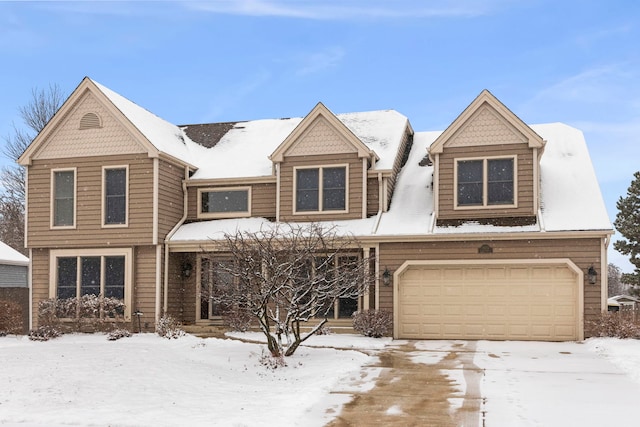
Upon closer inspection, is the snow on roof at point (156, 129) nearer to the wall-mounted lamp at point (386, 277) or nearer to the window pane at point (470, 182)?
the wall-mounted lamp at point (386, 277)

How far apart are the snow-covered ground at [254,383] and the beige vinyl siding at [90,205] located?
15.5ft

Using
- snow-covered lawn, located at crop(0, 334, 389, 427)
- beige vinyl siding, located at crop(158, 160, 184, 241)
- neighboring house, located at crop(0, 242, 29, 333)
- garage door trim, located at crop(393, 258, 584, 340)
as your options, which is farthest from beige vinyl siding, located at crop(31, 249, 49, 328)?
garage door trim, located at crop(393, 258, 584, 340)

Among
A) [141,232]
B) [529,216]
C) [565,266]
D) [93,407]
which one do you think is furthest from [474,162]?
[93,407]

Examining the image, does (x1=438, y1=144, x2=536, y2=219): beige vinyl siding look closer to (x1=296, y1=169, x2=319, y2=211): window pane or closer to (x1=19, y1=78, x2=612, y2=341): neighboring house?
(x1=19, y1=78, x2=612, y2=341): neighboring house

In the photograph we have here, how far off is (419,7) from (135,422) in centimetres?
987

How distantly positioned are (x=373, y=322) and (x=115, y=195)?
9.04 m

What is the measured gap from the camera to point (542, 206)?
19109 mm

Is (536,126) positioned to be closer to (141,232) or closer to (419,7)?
(419,7)

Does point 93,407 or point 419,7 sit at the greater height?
point 419,7

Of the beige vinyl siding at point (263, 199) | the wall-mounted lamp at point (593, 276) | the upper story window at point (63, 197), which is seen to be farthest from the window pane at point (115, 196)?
the wall-mounted lamp at point (593, 276)

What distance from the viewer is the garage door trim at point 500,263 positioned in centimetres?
1752

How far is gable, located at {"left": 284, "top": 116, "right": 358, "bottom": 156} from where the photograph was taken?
20672 millimetres

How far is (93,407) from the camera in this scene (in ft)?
32.4

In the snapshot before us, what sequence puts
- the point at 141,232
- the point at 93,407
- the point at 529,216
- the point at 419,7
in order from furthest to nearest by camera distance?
the point at 141,232 → the point at 529,216 → the point at 419,7 → the point at 93,407
